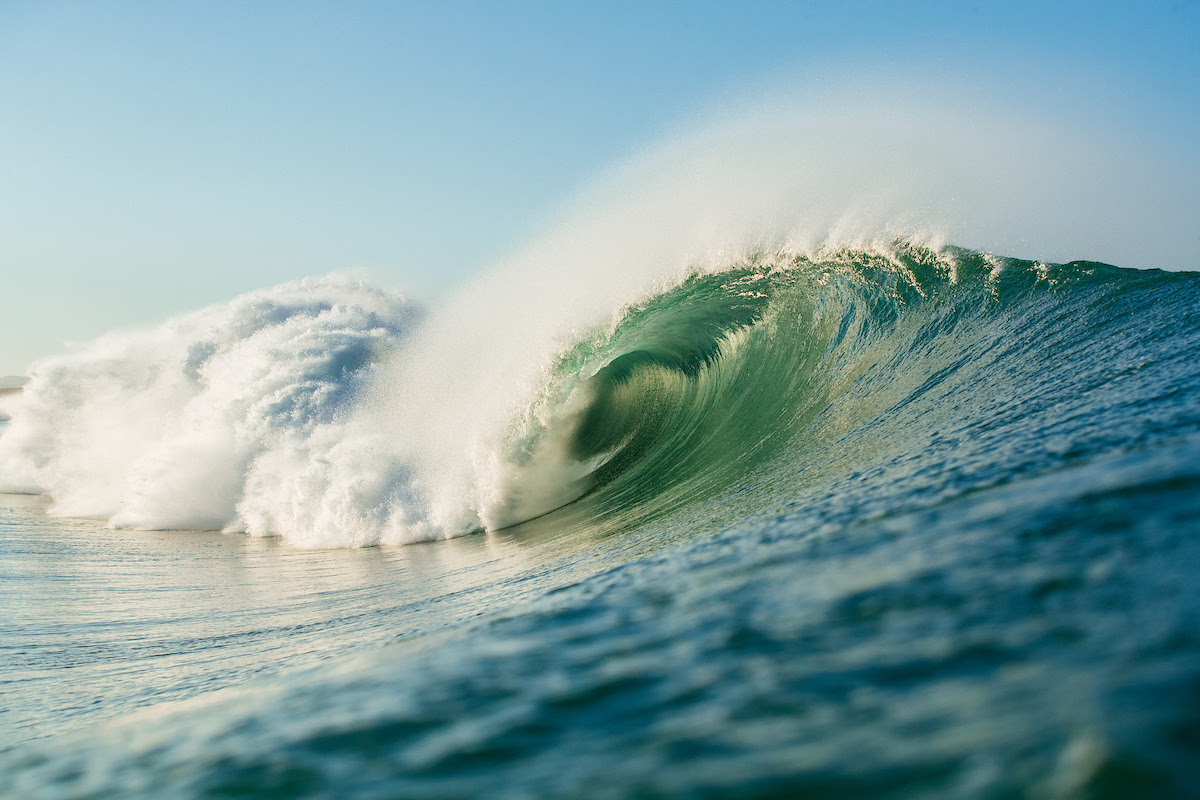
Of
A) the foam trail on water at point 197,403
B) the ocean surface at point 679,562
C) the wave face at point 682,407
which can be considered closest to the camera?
the ocean surface at point 679,562

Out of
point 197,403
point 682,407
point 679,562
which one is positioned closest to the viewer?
point 679,562

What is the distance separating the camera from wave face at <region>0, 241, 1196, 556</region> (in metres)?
5.03

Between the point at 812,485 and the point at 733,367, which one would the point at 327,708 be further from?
the point at 733,367

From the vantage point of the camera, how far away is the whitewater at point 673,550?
1454 mm

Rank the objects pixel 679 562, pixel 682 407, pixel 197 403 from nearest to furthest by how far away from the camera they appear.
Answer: pixel 679 562
pixel 682 407
pixel 197 403

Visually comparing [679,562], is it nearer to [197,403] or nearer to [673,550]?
[673,550]

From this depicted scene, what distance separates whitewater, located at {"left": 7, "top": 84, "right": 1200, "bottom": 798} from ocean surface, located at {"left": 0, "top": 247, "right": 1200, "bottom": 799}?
16mm

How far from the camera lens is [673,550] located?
3.65 meters

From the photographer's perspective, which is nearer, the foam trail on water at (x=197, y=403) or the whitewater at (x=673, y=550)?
the whitewater at (x=673, y=550)

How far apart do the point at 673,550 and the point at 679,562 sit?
531 millimetres

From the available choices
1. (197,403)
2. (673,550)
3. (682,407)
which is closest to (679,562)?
(673,550)

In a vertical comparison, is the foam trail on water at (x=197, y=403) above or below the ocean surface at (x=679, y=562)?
above

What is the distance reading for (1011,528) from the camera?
7.52 ft

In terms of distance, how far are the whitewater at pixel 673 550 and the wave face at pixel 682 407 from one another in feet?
0.17
